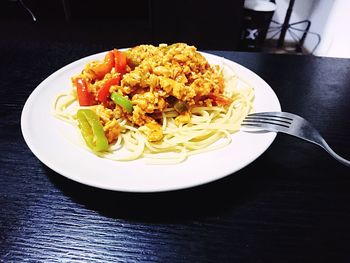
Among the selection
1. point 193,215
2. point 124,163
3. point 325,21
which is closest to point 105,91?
point 124,163

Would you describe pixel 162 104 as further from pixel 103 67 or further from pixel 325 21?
pixel 325 21

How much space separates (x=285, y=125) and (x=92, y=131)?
35.1 inches

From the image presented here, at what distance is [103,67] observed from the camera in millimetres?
1765

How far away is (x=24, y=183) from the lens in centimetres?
137

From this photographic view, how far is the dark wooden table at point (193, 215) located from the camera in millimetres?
1098

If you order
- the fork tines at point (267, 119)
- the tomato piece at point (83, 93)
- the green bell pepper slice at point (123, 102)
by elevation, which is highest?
the fork tines at point (267, 119)

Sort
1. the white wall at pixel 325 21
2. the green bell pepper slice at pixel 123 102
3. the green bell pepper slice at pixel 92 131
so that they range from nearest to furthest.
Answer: the green bell pepper slice at pixel 92 131 → the green bell pepper slice at pixel 123 102 → the white wall at pixel 325 21

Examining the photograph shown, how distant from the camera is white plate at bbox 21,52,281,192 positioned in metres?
1.17

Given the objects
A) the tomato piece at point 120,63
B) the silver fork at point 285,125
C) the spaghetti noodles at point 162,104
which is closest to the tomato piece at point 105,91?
the spaghetti noodles at point 162,104

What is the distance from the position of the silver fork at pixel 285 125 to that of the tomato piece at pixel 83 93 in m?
0.85

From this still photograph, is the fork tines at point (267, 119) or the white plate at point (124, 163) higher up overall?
the fork tines at point (267, 119)

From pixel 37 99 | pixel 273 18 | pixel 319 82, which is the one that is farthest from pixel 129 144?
pixel 273 18

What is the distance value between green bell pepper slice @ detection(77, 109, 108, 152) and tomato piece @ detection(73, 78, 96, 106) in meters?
0.24

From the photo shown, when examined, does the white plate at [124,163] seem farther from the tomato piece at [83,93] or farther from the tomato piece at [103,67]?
the tomato piece at [103,67]
